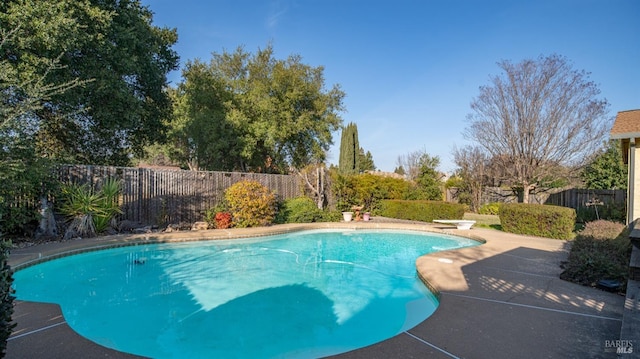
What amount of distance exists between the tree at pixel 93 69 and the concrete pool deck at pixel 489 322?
5036 mm

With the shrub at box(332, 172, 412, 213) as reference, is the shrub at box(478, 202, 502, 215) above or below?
below

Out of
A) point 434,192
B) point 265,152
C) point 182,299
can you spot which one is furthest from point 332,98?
point 182,299

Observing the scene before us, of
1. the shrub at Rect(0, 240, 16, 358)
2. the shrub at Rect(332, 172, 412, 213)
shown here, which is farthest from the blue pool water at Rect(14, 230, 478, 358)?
the shrub at Rect(332, 172, 412, 213)

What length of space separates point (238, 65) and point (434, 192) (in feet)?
44.9

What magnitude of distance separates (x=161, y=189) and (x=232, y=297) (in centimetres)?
723

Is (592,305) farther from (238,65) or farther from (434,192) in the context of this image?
(238,65)

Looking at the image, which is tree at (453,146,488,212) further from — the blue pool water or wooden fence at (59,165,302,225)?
wooden fence at (59,165,302,225)

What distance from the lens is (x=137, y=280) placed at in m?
5.72

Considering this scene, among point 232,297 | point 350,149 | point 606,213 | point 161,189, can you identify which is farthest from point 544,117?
point 350,149

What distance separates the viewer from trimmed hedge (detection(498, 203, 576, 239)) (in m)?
8.93

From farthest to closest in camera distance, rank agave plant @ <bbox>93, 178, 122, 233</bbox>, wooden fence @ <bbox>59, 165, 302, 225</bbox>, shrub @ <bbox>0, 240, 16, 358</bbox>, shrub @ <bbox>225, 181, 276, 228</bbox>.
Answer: shrub @ <bbox>225, 181, 276, 228</bbox>, wooden fence @ <bbox>59, 165, 302, 225</bbox>, agave plant @ <bbox>93, 178, 122, 233</bbox>, shrub @ <bbox>0, 240, 16, 358</bbox>

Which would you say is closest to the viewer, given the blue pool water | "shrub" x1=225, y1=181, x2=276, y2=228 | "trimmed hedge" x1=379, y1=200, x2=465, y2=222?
the blue pool water

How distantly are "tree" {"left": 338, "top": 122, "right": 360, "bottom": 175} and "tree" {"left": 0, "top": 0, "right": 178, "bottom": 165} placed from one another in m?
19.9

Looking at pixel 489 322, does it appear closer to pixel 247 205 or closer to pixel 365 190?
pixel 247 205
